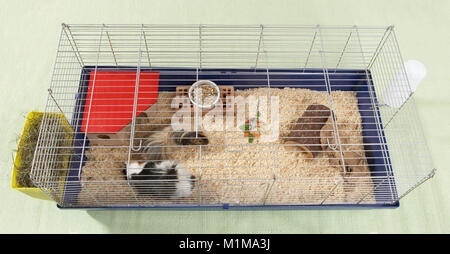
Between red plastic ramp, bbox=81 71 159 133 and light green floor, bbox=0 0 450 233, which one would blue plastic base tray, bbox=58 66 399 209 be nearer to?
red plastic ramp, bbox=81 71 159 133

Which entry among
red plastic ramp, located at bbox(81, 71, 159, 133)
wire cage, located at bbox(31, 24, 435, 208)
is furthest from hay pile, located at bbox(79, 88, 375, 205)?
red plastic ramp, located at bbox(81, 71, 159, 133)

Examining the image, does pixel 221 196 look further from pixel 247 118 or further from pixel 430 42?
pixel 430 42

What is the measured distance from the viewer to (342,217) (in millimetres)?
2189

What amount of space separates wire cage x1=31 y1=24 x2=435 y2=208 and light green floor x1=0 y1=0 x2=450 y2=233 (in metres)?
0.16

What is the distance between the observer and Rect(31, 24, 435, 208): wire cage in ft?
6.42

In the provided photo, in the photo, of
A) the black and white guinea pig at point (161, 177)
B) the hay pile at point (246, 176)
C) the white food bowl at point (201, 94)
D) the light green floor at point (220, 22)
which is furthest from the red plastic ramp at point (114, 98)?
the light green floor at point (220, 22)

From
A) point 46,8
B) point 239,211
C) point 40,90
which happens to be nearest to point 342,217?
point 239,211

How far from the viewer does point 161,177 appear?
1.88 metres

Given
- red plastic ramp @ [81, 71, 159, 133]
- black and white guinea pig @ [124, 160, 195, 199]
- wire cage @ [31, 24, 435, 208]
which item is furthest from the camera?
red plastic ramp @ [81, 71, 159, 133]

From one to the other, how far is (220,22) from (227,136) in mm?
1167

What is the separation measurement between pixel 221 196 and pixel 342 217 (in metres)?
0.81

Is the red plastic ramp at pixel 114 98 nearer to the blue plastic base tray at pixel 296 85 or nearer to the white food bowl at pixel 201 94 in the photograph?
the blue plastic base tray at pixel 296 85

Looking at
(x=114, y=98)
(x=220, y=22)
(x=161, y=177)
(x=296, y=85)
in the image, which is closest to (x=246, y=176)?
(x=161, y=177)

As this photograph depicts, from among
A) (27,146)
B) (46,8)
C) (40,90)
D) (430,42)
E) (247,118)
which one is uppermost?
(46,8)
